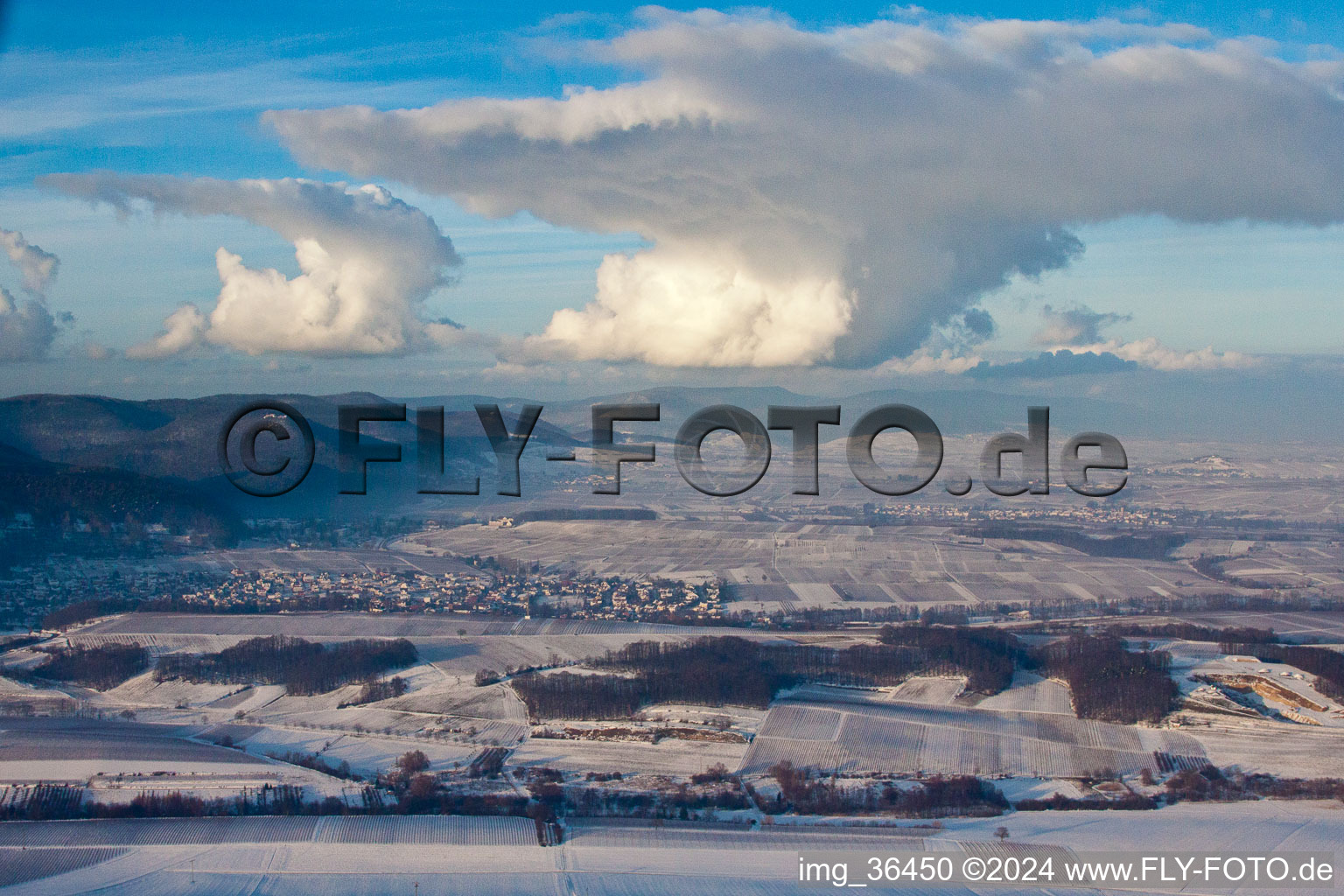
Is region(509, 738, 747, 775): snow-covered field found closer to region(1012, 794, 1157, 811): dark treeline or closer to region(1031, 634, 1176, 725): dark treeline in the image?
region(1012, 794, 1157, 811): dark treeline

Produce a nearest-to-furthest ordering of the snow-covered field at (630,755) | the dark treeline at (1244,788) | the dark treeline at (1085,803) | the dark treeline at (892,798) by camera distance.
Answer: the dark treeline at (892,798) → the dark treeline at (1085,803) → the dark treeline at (1244,788) → the snow-covered field at (630,755)

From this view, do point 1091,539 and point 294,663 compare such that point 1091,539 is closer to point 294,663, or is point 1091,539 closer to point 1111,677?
point 1111,677

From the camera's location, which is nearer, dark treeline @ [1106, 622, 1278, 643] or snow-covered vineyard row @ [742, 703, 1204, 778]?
snow-covered vineyard row @ [742, 703, 1204, 778]

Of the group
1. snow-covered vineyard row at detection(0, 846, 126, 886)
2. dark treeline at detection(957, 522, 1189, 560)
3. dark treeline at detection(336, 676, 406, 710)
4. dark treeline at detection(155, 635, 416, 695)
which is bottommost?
snow-covered vineyard row at detection(0, 846, 126, 886)

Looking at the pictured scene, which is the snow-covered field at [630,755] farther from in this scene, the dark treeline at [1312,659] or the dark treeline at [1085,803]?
the dark treeline at [1312,659]

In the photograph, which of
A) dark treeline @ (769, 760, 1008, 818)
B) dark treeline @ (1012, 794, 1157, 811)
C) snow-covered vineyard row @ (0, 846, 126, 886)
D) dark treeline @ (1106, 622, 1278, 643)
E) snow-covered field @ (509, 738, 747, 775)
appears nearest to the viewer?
snow-covered vineyard row @ (0, 846, 126, 886)

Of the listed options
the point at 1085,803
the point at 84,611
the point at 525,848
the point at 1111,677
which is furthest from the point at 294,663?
the point at 1111,677

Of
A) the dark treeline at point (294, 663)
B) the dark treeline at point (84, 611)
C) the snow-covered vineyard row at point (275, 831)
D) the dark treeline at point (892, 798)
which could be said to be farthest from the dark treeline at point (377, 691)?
the dark treeline at point (84, 611)

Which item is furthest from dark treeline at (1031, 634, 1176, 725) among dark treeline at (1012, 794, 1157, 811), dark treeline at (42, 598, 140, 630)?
dark treeline at (42, 598, 140, 630)
